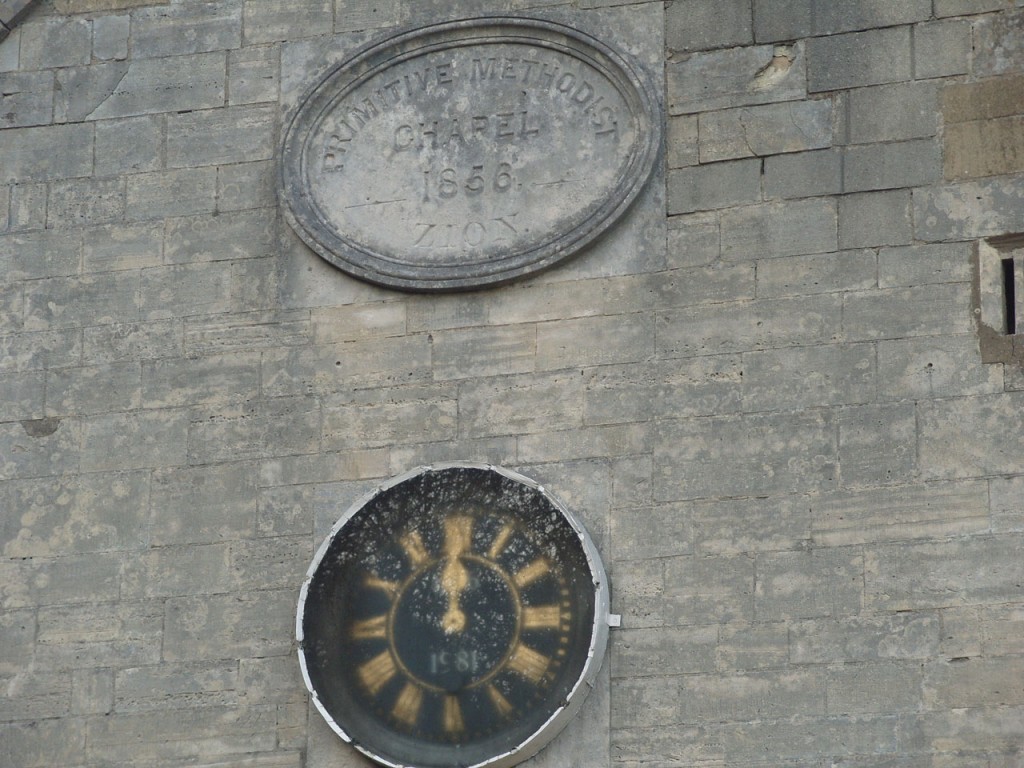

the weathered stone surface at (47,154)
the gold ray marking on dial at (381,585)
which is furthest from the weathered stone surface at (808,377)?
the weathered stone surface at (47,154)

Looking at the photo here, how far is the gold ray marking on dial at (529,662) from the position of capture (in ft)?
38.2

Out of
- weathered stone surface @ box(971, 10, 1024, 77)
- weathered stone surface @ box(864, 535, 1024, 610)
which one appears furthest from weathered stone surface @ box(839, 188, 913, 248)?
weathered stone surface @ box(864, 535, 1024, 610)

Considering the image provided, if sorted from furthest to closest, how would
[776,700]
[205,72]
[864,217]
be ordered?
[205,72], [864,217], [776,700]

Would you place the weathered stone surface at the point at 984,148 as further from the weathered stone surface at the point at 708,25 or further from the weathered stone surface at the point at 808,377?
the weathered stone surface at the point at 708,25

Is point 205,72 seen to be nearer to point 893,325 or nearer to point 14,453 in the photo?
point 14,453

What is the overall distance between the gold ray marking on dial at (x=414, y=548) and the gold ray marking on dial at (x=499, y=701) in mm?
678

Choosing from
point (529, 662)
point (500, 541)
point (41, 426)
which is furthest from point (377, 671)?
point (41, 426)

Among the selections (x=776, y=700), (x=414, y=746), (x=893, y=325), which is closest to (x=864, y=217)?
(x=893, y=325)

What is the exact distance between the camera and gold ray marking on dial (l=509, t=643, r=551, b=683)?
11633 millimetres

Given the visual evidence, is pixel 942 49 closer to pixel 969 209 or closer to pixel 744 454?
pixel 969 209

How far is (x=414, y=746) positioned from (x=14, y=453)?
2.57 meters

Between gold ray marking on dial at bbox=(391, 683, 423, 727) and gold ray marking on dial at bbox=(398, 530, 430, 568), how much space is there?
1.89 feet

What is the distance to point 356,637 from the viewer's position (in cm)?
1188

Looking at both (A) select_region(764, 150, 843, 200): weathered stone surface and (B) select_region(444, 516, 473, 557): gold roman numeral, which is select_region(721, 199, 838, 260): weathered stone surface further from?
(B) select_region(444, 516, 473, 557): gold roman numeral
